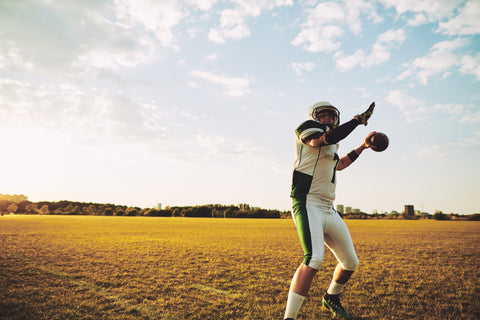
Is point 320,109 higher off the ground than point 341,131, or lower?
higher

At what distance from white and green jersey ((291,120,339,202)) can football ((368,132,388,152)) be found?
668mm

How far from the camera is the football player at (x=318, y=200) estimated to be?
3.10m

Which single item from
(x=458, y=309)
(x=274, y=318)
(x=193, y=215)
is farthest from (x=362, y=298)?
(x=193, y=215)

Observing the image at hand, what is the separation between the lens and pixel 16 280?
17.5ft

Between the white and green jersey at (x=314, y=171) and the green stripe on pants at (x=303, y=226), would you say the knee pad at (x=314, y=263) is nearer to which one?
the green stripe on pants at (x=303, y=226)

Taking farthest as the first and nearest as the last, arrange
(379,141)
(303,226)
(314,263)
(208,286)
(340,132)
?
(208,286) < (379,141) < (303,226) < (314,263) < (340,132)

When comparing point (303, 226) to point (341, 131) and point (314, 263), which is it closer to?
point (314, 263)

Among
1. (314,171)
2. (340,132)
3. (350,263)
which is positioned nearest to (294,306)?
(350,263)

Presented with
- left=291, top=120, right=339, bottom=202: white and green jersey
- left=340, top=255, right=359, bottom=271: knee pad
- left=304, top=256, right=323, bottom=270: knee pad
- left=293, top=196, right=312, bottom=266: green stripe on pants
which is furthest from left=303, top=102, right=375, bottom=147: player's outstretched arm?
left=340, top=255, right=359, bottom=271: knee pad

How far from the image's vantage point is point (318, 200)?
347cm

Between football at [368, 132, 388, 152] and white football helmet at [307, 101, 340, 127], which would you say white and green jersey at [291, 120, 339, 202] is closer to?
white football helmet at [307, 101, 340, 127]

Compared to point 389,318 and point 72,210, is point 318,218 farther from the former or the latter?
point 72,210

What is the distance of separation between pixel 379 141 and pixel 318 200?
1214mm

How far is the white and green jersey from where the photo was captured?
11.4 ft
